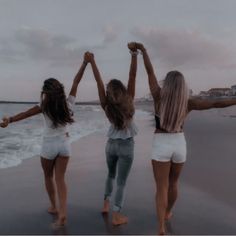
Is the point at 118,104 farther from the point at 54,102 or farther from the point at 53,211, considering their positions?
the point at 53,211

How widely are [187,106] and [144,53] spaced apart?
0.75 m

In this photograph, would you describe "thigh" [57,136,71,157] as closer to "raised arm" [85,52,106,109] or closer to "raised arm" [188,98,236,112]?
"raised arm" [85,52,106,109]

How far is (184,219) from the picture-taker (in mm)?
4816

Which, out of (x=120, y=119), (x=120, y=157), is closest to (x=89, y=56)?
(x=120, y=119)

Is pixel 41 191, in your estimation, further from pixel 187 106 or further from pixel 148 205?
pixel 187 106

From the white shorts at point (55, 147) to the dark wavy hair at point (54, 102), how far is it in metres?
0.17

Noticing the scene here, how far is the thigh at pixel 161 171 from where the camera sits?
4184 millimetres

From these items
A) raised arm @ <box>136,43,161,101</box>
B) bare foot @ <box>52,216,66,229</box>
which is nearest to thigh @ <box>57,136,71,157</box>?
bare foot @ <box>52,216,66,229</box>

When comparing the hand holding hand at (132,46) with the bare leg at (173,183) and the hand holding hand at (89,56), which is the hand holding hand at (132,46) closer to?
the hand holding hand at (89,56)

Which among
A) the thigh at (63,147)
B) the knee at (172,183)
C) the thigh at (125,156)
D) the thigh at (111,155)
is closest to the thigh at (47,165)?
the thigh at (63,147)

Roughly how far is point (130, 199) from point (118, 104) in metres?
1.75

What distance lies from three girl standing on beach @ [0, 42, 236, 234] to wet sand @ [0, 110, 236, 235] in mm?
242

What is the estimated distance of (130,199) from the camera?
18.6 ft

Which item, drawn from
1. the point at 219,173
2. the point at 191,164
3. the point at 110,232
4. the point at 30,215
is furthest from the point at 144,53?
the point at 191,164
